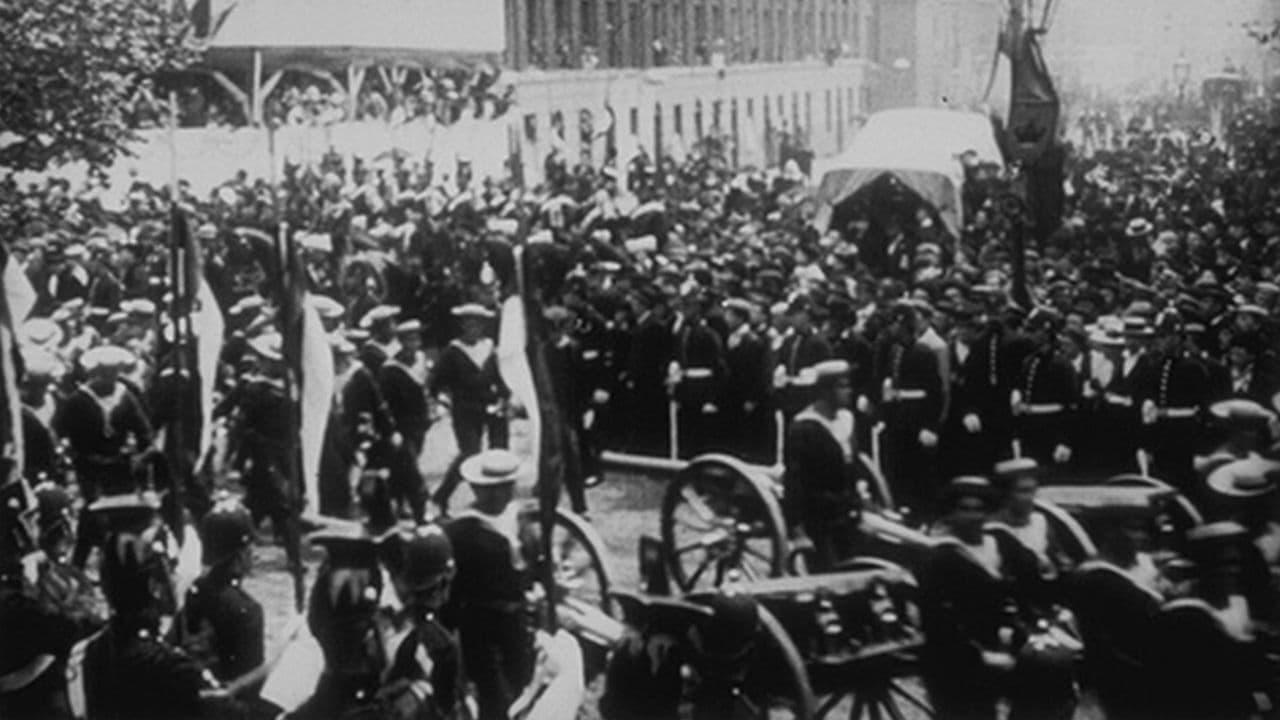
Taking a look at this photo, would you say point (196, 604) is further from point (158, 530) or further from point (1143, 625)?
point (1143, 625)

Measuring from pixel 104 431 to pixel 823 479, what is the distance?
4218 millimetres

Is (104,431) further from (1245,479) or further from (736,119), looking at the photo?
(736,119)

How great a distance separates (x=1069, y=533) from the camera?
6.64 m

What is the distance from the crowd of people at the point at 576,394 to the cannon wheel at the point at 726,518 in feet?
0.70

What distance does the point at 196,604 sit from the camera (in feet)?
17.6

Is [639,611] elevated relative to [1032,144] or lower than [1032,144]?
lower

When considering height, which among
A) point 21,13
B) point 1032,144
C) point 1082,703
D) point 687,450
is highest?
point 21,13

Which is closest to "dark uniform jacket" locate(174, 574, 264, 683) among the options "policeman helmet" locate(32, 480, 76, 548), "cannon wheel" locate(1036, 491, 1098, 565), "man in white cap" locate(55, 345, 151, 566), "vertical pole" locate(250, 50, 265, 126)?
"policeman helmet" locate(32, 480, 76, 548)

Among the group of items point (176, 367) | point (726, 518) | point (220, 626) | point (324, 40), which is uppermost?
point (324, 40)

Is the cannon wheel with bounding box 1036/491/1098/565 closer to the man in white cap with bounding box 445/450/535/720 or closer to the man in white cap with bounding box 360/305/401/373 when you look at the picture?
the man in white cap with bounding box 445/450/535/720

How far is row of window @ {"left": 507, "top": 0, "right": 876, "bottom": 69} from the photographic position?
82.3 ft

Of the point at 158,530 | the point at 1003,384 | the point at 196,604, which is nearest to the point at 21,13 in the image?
the point at 158,530

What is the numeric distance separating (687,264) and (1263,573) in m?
7.71

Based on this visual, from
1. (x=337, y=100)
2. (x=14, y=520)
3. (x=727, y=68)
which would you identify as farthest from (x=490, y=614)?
(x=727, y=68)
